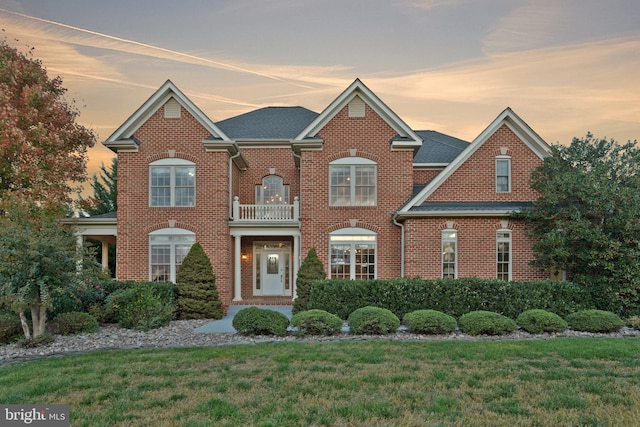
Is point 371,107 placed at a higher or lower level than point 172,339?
higher

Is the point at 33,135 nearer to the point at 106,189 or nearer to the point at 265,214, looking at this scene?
the point at 265,214

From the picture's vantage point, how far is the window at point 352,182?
17.5 meters

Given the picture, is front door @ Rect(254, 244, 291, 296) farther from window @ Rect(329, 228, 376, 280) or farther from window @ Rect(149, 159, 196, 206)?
window @ Rect(149, 159, 196, 206)

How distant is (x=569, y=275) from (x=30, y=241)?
16771mm

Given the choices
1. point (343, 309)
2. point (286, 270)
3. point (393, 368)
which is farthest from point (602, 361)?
point (286, 270)

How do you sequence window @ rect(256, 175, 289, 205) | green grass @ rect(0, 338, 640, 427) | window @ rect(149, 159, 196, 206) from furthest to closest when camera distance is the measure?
window @ rect(256, 175, 289, 205) < window @ rect(149, 159, 196, 206) < green grass @ rect(0, 338, 640, 427)

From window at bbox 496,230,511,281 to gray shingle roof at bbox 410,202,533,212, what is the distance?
0.95 m

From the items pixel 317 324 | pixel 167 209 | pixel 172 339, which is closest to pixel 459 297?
pixel 317 324

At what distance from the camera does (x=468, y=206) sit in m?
15.8

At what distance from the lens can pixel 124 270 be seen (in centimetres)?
1762

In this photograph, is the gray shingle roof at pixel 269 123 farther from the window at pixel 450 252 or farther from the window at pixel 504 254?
the window at pixel 504 254

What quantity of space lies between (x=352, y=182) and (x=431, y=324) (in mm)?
8041

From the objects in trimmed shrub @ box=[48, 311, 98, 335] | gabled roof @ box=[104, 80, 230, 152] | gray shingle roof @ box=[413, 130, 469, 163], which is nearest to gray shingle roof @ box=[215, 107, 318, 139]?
gabled roof @ box=[104, 80, 230, 152]

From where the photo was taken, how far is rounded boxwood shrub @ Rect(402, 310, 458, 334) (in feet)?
35.6
